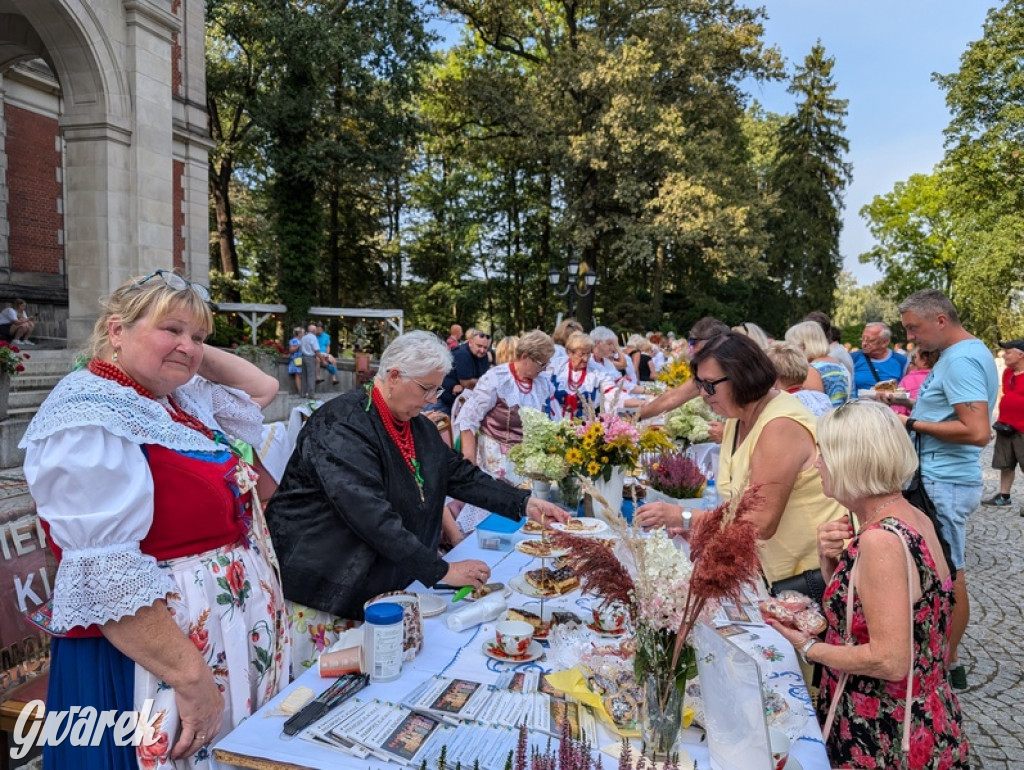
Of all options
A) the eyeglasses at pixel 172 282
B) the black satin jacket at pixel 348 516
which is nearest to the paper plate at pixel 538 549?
the black satin jacket at pixel 348 516

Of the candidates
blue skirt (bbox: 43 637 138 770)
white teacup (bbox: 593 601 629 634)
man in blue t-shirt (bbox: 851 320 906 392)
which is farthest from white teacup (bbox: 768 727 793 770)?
man in blue t-shirt (bbox: 851 320 906 392)

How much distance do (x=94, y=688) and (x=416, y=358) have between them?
1.39 metres

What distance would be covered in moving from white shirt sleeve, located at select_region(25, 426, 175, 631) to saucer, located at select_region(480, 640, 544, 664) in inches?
36.8

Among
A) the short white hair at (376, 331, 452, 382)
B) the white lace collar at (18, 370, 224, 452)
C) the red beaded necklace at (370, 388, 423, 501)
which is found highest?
the short white hair at (376, 331, 452, 382)

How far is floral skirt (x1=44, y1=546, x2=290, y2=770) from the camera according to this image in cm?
169

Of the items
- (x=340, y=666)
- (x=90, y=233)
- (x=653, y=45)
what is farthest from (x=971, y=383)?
(x=653, y=45)

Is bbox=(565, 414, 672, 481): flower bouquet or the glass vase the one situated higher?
bbox=(565, 414, 672, 481): flower bouquet

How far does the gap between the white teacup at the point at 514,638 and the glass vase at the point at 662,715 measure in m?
0.55

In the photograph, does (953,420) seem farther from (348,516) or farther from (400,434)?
(348,516)

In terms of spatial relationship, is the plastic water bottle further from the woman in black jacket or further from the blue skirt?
the blue skirt

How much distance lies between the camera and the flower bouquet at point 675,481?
11.4 feet

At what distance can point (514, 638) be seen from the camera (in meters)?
1.92

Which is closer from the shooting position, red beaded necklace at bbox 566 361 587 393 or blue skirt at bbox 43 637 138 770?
blue skirt at bbox 43 637 138 770

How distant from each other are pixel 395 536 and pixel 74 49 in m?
10.9
